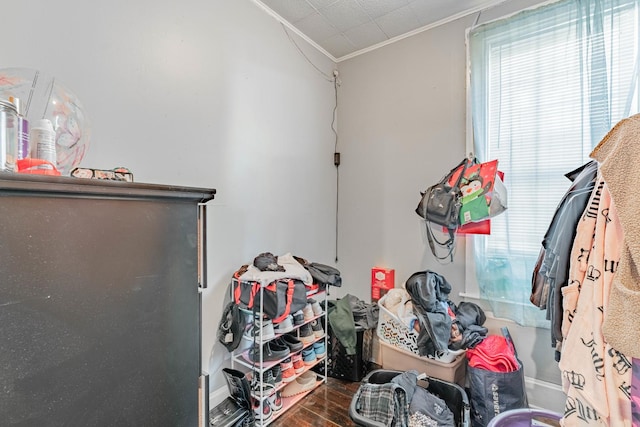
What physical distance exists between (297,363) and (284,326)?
1.06 ft

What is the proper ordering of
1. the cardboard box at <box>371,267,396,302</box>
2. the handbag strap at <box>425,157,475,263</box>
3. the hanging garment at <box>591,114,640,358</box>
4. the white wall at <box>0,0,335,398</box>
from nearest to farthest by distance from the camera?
the hanging garment at <box>591,114,640,358</box> < the white wall at <box>0,0,335,398</box> < the handbag strap at <box>425,157,475,263</box> < the cardboard box at <box>371,267,396,302</box>

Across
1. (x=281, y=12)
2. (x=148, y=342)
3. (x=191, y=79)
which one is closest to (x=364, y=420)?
(x=148, y=342)

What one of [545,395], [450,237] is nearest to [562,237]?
[450,237]

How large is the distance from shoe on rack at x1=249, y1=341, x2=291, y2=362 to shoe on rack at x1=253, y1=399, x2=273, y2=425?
225 millimetres

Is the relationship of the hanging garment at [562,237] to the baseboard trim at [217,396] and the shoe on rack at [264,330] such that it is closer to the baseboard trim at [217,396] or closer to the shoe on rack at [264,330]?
the shoe on rack at [264,330]

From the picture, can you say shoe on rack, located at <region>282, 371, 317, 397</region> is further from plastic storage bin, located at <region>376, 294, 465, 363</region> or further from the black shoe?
plastic storage bin, located at <region>376, 294, 465, 363</region>

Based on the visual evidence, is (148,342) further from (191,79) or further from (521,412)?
(521,412)

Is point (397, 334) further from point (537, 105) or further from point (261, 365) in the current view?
point (537, 105)

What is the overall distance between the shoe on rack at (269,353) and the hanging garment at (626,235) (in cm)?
157

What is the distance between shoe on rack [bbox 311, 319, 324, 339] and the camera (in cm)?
211

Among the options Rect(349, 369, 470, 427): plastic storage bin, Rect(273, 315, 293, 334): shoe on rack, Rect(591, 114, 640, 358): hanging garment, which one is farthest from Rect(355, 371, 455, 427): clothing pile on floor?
Rect(591, 114, 640, 358): hanging garment

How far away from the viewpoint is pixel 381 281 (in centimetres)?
255

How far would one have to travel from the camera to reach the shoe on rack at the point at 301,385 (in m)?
1.96

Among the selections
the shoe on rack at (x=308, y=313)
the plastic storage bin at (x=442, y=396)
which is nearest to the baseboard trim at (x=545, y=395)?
the plastic storage bin at (x=442, y=396)
